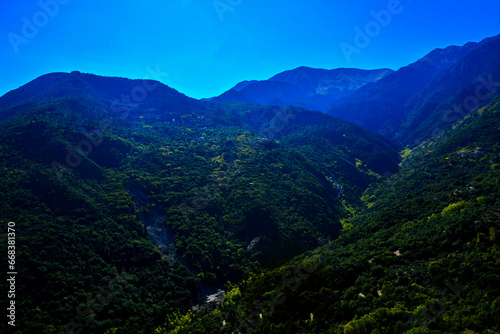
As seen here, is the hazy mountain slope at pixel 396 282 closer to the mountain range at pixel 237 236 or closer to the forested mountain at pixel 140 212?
the mountain range at pixel 237 236

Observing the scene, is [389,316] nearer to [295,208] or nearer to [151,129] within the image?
→ [295,208]

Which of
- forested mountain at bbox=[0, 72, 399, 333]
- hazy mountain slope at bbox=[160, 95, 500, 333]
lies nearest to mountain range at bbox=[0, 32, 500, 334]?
hazy mountain slope at bbox=[160, 95, 500, 333]

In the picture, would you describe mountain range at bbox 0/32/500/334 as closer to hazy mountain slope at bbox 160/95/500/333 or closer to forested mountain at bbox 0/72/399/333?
hazy mountain slope at bbox 160/95/500/333

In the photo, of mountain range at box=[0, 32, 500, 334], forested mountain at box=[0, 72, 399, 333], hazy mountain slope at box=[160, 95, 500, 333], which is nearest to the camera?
hazy mountain slope at box=[160, 95, 500, 333]

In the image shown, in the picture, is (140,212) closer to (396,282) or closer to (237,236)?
(237,236)

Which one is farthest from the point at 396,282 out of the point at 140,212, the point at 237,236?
the point at 140,212
